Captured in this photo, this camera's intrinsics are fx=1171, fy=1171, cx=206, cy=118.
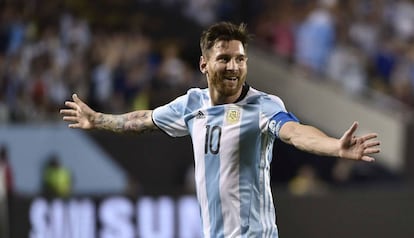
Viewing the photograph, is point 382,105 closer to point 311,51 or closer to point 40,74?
point 311,51

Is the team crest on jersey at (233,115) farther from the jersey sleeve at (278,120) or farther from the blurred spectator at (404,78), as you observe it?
the blurred spectator at (404,78)

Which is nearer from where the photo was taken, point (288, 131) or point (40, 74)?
point (288, 131)

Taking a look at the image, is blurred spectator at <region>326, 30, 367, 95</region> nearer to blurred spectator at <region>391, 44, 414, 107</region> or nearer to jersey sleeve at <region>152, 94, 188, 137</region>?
blurred spectator at <region>391, 44, 414, 107</region>

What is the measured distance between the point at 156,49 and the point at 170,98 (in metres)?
1.72

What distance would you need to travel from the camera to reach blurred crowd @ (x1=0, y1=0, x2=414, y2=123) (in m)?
15.9

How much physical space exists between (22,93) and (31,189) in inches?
50.9

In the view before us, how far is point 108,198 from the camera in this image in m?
13.9

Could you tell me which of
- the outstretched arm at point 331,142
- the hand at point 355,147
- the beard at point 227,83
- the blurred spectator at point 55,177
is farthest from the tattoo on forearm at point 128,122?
the blurred spectator at point 55,177

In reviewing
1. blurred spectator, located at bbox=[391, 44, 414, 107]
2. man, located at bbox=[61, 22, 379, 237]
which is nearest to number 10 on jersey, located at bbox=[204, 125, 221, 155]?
man, located at bbox=[61, 22, 379, 237]

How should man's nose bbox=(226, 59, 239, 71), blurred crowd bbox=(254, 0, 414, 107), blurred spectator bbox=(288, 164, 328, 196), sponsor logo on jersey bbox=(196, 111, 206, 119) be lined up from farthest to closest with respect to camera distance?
blurred crowd bbox=(254, 0, 414, 107) → blurred spectator bbox=(288, 164, 328, 196) → sponsor logo on jersey bbox=(196, 111, 206, 119) → man's nose bbox=(226, 59, 239, 71)

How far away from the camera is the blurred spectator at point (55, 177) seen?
15359 millimetres

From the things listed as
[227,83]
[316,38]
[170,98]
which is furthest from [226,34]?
[316,38]

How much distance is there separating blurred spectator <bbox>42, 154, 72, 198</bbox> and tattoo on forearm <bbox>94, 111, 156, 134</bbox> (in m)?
7.96

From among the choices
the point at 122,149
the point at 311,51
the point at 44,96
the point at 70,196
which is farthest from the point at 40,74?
the point at 311,51
